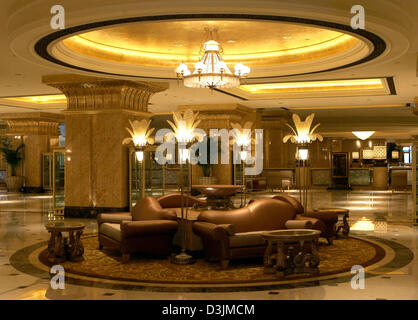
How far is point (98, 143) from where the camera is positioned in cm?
1292

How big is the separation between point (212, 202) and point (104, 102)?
541cm

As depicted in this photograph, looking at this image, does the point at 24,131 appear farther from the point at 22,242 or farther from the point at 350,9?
the point at 350,9

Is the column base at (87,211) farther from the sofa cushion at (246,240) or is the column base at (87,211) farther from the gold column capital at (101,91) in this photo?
the sofa cushion at (246,240)

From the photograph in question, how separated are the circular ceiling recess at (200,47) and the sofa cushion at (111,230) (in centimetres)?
284

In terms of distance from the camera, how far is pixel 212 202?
8.45 metres

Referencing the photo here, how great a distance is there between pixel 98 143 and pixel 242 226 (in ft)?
20.8

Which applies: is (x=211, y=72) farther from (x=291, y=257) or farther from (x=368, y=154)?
(x=368, y=154)

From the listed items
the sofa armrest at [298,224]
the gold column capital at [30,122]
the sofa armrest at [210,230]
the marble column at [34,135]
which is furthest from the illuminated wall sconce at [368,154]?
the sofa armrest at [210,230]

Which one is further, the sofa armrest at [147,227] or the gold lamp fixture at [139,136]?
the gold lamp fixture at [139,136]

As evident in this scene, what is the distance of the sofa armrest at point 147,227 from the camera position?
7415 millimetres

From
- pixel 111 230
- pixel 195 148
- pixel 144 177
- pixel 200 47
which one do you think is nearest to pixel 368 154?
pixel 195 148

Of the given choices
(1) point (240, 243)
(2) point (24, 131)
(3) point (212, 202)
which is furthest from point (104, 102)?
(2) point (24, 131)
